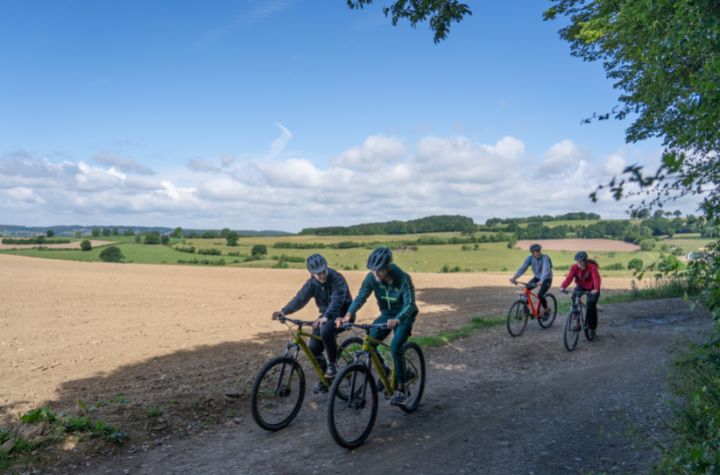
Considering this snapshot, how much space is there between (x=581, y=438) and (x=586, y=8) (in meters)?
15.0

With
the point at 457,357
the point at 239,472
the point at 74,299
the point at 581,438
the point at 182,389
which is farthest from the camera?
the point at 74,299

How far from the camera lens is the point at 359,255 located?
49.0 m

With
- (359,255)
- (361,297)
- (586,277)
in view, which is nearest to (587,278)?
(586,277)

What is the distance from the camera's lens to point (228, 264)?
49969 millimetres

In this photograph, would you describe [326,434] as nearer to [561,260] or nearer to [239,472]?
[239,472]

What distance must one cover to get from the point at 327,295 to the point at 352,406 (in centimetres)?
168

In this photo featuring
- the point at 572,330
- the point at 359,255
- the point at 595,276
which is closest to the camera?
A: the point at 572,330

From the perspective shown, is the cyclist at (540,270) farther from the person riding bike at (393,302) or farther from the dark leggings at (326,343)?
the dark leggings at (326,343)

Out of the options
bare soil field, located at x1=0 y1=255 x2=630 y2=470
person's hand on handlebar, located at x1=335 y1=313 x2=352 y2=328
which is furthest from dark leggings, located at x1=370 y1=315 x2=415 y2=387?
bare soil field, located at x1=0 y1=255 x2=630 y2=470

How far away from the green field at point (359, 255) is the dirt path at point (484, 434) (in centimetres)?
2994

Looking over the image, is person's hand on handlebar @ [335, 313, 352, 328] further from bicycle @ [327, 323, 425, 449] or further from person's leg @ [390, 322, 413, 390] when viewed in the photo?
person's leg @ [390, 322, 413, 390]

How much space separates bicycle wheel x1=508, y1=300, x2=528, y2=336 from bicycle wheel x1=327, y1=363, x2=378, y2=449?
24.7 feet

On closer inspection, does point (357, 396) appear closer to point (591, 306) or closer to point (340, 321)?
point (340, 321)

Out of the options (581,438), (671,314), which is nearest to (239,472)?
(581,438)
